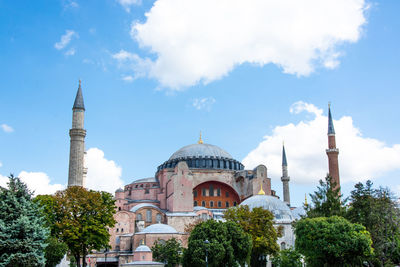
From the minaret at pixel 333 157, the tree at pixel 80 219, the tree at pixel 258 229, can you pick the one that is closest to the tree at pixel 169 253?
the tree at pixel 258 229

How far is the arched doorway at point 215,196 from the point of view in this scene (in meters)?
46.6

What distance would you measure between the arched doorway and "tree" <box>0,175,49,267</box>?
27.3m

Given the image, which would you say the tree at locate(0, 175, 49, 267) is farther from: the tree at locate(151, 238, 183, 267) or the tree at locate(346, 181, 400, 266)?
the tree at locate(346, 181, 400, 266)

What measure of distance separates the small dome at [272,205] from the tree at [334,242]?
12693 millimetres

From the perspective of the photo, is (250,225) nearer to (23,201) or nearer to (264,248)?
(264,248)

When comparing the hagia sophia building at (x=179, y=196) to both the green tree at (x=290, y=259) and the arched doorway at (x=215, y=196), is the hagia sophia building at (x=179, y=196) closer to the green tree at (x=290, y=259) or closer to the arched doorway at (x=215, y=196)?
the arched doorway at (x=215, y=196)

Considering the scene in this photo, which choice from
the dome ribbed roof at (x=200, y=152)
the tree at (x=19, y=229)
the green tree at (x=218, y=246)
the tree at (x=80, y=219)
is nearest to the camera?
the tree at (x=19, y=229)

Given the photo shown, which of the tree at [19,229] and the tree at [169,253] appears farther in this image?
the tree at [169,253]

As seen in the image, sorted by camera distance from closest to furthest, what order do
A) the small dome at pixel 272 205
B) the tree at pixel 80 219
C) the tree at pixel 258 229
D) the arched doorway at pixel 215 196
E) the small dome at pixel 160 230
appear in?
the tree at pixel 80 219 → the tree at pixel 258 229 → the small dome at pixel 160 230 → the small dome at pixel 272 205 → the arched doorway at pixel 215 196

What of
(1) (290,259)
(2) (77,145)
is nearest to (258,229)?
(1) (290,259)

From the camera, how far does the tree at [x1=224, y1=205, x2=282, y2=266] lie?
30188 mm

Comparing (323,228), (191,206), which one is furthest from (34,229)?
(191,206)

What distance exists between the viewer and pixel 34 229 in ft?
63.8

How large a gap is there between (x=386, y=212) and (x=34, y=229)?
1862cm
